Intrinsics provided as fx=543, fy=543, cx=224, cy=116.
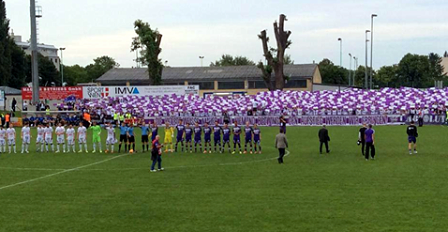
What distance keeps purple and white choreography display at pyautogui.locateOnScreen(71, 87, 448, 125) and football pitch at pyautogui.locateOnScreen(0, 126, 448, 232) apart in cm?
2223

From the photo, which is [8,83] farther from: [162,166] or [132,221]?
[132,221]

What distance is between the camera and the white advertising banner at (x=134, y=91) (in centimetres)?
6125

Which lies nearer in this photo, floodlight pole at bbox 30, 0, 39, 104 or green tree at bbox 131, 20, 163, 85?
floodlight pole at bbox 30, 0, 39, 104

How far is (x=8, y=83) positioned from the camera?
3440 inches

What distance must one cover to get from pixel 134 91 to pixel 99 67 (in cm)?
7660

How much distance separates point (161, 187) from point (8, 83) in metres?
76.7

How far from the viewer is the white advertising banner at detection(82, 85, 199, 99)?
61.2 metres

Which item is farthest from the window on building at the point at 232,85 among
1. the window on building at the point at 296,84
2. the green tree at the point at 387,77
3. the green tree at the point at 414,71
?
the green tree at the point at 414,71

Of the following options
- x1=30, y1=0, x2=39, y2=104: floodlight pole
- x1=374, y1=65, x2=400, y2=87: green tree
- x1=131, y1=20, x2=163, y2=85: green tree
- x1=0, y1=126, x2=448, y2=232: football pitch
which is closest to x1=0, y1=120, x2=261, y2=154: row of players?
x1=0, y1=126, x2=448, y2=232: football pitch

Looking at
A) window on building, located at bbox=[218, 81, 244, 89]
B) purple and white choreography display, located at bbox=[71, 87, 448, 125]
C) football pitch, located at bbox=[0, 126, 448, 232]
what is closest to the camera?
football pitch, located at bbox=[0, 126, 448, 232]

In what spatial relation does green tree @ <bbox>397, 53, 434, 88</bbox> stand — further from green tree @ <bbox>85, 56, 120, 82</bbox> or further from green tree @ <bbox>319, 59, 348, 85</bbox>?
green tree @ <bbox>85, 56, 120, 82</bbox>

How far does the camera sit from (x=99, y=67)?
135 m

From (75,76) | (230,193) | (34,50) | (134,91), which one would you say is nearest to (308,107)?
(134,91)

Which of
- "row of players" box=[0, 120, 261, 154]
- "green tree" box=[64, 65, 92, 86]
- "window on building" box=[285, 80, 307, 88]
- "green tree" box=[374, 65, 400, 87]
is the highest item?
"green tree" box=[64, 65, 92, 86]
